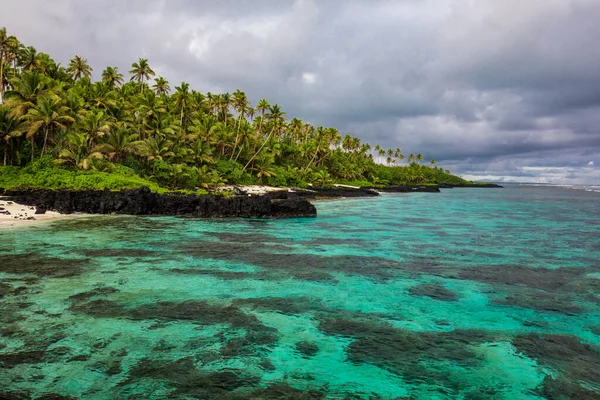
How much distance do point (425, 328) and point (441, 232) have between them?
2052cm

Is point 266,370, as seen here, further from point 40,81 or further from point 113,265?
point 40,81

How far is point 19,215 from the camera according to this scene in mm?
26500

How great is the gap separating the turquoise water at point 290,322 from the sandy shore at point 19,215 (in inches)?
238

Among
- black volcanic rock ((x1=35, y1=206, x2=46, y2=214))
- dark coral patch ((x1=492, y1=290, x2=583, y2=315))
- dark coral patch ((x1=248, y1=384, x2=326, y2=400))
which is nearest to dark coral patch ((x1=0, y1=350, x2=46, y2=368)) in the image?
dark coral patch ((x1=248, y1=384, x2=326, y2=400))

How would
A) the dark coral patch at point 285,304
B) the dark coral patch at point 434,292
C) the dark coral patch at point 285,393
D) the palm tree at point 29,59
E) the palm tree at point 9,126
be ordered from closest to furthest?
the dark coral patch at point 285,393, the dark coral patch at point 285,304, the dark coral patch at point 434,292, the palm tree at point 9,126, the palm tree at point 29,59

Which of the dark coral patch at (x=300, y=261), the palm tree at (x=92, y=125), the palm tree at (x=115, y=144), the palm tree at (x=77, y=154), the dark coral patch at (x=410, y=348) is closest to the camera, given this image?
the dark coral patch at (x=410, y=348)

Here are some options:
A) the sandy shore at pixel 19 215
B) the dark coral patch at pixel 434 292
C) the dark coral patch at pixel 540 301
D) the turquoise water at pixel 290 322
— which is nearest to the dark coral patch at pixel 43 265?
the turquoise water at pixel 290 322

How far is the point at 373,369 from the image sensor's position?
278 inches

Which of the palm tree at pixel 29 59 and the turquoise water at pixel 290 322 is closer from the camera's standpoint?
the turquoise water at pixel 290 322

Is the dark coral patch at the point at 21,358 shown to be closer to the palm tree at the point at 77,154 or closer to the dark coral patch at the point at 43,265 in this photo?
the dark coral patch at the point at 43,265

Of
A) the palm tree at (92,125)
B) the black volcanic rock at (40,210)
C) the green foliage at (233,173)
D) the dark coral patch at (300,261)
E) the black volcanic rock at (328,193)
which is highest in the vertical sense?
the palm tree at (92,125)

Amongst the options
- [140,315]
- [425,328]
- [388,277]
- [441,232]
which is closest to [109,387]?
[140,315]

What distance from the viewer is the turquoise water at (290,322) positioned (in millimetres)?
6406

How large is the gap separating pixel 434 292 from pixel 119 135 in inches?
1801
